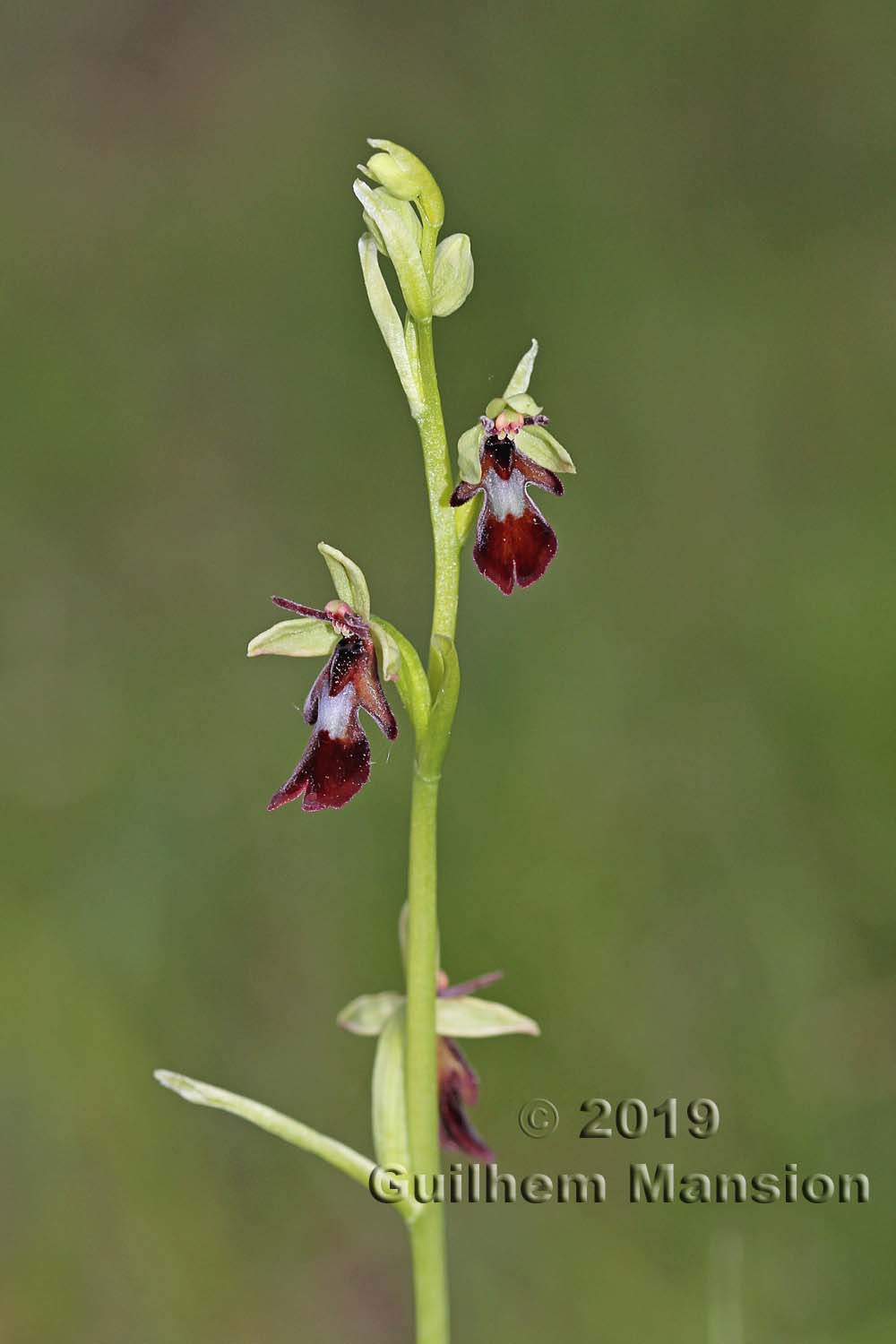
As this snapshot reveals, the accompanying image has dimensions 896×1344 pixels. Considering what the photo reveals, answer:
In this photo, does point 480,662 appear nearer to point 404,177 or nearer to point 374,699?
point 374,699

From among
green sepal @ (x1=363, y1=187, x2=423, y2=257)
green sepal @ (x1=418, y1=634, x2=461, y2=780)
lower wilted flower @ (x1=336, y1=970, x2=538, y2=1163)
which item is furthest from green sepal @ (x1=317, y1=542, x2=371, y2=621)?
lower wilted flower @ (x1=336, y1=970, x2=538, y2=1163)

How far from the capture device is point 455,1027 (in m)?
2.29

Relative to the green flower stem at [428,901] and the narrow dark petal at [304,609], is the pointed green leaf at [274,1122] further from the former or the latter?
the narrow dark petal at [304,609]

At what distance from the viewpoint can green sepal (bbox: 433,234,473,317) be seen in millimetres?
1989

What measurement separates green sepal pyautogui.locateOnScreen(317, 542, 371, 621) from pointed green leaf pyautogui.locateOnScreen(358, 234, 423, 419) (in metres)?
0.21

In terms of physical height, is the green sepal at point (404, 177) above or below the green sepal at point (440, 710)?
above

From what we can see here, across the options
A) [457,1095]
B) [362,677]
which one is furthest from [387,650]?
[457,1095]

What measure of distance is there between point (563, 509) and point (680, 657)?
2.52 ft

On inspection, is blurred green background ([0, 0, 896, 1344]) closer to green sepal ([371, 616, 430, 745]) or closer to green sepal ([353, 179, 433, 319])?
green sepal ([371, 616, 430, 745])

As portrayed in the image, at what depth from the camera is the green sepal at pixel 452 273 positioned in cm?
199

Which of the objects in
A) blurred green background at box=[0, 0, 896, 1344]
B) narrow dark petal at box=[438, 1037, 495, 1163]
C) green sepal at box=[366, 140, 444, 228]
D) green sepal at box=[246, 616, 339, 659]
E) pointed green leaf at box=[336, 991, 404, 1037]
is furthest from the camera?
blurred green background at box=[0, 0, 896, 1344]

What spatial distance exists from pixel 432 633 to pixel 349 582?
13 cm

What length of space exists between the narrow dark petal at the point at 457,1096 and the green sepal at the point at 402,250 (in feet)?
3.65

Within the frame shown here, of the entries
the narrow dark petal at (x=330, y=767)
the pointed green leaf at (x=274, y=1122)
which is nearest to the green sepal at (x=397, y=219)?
the narrow dark petal at (x=330, y=767)
